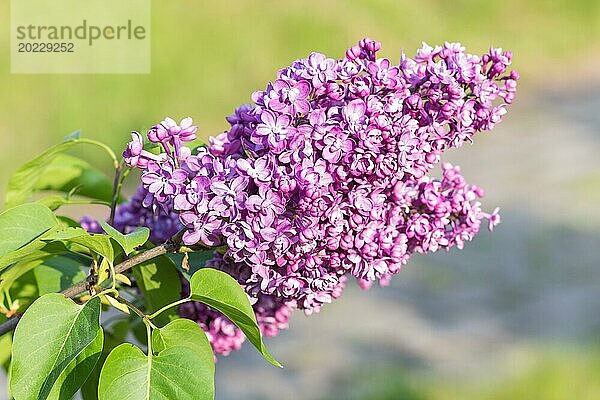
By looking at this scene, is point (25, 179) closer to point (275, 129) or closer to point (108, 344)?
point (108, 344)

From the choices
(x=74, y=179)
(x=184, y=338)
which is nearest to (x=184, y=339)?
(x=184, y=338)

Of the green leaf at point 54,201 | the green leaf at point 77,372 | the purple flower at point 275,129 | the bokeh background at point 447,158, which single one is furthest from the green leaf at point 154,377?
the bokeh background at point 447,158

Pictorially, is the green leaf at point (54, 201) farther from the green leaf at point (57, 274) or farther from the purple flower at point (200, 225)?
the purple flower at point (200, 225)

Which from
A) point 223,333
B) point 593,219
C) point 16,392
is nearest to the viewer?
point 16,392

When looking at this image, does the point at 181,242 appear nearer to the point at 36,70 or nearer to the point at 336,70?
the point at 336,70

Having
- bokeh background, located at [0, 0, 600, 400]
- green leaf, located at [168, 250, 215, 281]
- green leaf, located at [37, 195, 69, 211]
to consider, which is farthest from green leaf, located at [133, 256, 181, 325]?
bokeh background, located at [0, 0, 600, 400]

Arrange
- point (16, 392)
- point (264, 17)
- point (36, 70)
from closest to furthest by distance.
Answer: point (16, 392) < point (36, 70) < point (264, 17)

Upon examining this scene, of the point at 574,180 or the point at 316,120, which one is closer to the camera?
the point at 316,120

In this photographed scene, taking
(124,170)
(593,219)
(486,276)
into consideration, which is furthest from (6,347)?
(593,219)
